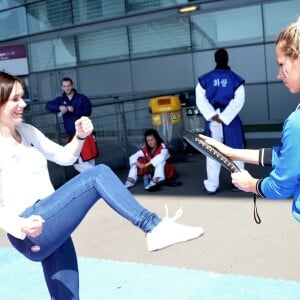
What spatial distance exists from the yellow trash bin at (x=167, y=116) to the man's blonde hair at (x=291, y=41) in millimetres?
7371

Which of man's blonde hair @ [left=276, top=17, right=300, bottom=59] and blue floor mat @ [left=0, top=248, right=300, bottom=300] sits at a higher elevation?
man's blonde hair @ [left=276, top=17, right=300, bottom=59]

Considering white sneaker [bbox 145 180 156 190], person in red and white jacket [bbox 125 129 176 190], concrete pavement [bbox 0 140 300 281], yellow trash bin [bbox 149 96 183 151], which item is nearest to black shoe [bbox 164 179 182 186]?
person in red and white jacket [bbox 125 129 176 190]

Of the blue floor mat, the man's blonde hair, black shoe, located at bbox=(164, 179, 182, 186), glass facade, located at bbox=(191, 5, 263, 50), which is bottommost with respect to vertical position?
the blue floor mat

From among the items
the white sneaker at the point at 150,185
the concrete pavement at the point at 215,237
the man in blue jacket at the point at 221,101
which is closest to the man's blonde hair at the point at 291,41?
the concrete pavement at the point at 215,237

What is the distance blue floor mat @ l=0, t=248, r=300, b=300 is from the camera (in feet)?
11.9

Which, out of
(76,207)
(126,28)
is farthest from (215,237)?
(126,28)

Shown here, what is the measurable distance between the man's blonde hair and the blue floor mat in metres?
2.05

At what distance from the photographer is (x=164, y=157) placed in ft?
24.3

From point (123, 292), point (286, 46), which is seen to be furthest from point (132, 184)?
point (286, 46)

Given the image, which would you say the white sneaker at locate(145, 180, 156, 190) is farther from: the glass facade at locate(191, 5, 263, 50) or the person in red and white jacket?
the glass facade at locate(191, 5, 263, 50)

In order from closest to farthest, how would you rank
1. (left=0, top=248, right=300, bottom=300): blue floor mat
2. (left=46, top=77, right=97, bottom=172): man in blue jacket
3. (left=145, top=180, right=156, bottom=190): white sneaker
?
(left=0, top=248, right=300, bottom=300): blue floor mat, (left=145, top=180, right=156, bottom=190): white sneaker, (left=46, top=77, right=97, bottom=172): man in blue jacket

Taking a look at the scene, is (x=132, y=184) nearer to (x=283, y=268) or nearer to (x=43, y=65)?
(x=283, y=268)

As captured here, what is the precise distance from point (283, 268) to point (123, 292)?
125cm

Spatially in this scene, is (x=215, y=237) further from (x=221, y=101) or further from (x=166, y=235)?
(x=166, y=235)
